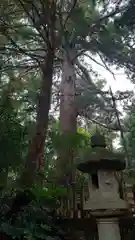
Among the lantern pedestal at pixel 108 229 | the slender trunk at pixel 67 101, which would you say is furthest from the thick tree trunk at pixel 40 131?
the slender trunk at pixel 67 101

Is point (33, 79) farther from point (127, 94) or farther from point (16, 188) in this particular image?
point (16, 188)

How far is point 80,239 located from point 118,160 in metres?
1.37

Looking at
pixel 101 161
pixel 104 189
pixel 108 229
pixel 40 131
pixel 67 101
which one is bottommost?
pixel 108 229

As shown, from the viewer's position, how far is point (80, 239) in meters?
3.78

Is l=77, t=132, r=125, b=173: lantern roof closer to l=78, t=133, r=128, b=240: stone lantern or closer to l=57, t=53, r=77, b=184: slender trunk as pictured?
l=78, t=133, r=128, b=240: stone lantern

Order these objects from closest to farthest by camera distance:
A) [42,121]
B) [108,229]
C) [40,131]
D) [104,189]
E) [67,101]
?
[108,229] < [104,189] < [40,131] < [42,121] < [67,101]

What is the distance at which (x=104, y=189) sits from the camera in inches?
140

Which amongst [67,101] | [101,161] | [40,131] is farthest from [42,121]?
[67,101]

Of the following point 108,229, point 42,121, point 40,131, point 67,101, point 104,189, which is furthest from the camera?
point 67,101

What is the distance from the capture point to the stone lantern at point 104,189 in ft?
11.0

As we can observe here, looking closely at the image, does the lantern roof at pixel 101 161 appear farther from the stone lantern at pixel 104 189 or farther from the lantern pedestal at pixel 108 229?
the lantern pedestal at pixel 108 229

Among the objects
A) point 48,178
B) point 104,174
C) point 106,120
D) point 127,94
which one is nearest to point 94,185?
point 104,174

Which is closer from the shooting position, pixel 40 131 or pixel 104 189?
pixel 104 189

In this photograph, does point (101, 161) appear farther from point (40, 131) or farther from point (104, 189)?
point (40, 131)
